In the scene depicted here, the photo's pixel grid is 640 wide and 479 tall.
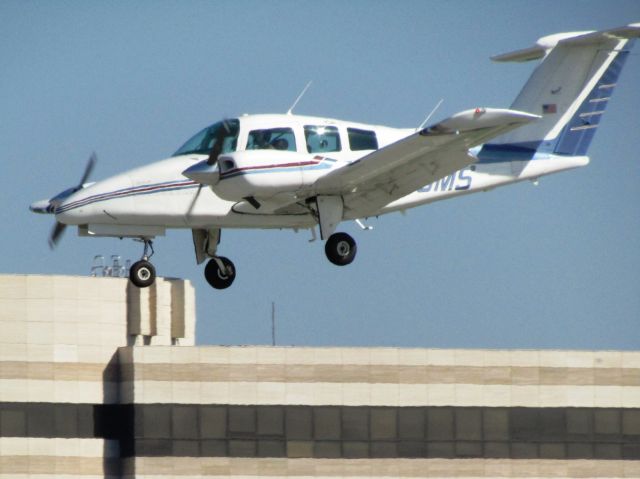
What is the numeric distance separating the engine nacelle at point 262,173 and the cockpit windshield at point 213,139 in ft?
1.63

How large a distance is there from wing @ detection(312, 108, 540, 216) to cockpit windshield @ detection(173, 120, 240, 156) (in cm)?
187

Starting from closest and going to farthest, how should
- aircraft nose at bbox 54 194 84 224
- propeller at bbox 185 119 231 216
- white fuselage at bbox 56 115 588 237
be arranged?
propeller at bbox 185 119 231 216, white fuselage at bbox 56 115 588 237, aircraft nose at bbox 54 194 84 224

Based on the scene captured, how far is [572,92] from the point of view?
115 ft

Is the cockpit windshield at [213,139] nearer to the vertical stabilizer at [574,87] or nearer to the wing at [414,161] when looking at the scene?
the wing at [414,161]

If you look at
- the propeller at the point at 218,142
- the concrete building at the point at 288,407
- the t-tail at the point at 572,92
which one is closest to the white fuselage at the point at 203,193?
the propeller at the point at 218,142

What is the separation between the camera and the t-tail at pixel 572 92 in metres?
34.5

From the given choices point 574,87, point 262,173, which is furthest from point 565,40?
point 262,173

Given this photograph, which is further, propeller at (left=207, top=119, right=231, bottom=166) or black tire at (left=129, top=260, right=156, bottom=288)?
black tire at (left=129, top=260, right=156, bottom=288)

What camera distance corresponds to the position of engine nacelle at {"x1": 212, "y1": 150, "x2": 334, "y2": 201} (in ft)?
96.8

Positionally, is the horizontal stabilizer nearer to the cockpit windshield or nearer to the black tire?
the cockpit windshield

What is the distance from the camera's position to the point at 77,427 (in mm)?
42844

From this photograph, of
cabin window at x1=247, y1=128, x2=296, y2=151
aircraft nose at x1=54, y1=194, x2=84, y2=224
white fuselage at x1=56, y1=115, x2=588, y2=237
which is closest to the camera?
cabin window at x1=247, y1=128, x2=296, y2=151

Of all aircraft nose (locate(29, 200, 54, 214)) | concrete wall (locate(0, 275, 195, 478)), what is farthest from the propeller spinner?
concrete wall (locate(0, 275, 195, 478))

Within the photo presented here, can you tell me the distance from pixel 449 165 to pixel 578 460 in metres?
14.1
